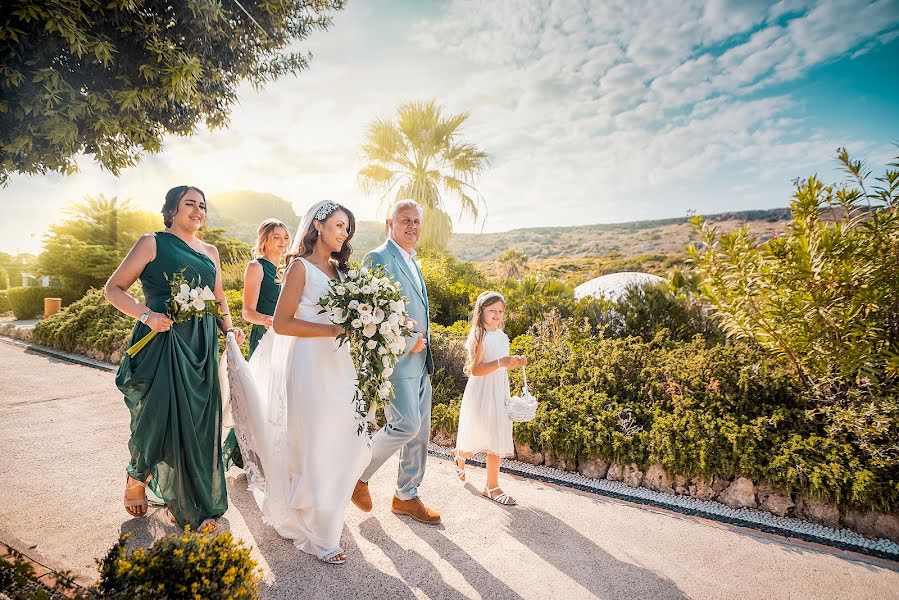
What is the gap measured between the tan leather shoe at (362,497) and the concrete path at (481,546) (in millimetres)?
114

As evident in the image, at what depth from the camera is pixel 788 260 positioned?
14.0 ft

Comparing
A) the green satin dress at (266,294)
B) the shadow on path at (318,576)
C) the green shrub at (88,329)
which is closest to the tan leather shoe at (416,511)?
the shadow on path at (318,576)

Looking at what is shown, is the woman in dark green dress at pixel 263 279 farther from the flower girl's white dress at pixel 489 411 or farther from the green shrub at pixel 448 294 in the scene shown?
the green shrub at pixel 448 294

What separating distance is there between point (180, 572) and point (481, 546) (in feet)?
6.12

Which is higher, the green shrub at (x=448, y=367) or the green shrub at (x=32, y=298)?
the green shrub at (x=32, y=298)

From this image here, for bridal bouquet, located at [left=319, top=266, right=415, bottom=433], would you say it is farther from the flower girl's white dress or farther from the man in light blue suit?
the flower girl's white dress

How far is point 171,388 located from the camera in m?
3.17

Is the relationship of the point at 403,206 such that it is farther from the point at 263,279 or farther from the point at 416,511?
the point at 416,511

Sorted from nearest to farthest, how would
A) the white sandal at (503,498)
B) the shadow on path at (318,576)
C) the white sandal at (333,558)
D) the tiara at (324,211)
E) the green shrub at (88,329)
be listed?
the shadow on path at (318,576) → the white sandal at (333,558) → the tiara at (324,211) → the white sandal at (503,498) → the green shrub at (88,329)

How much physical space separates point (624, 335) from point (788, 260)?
10.6 ft

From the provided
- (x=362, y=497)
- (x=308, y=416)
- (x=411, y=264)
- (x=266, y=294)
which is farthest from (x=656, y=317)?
(x=308, y=416)

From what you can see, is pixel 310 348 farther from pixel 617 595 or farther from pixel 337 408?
pixel 617 595

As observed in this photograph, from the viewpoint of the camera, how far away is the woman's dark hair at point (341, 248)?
3.11 m

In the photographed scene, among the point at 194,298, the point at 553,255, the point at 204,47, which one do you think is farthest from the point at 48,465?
the point at 553,255
